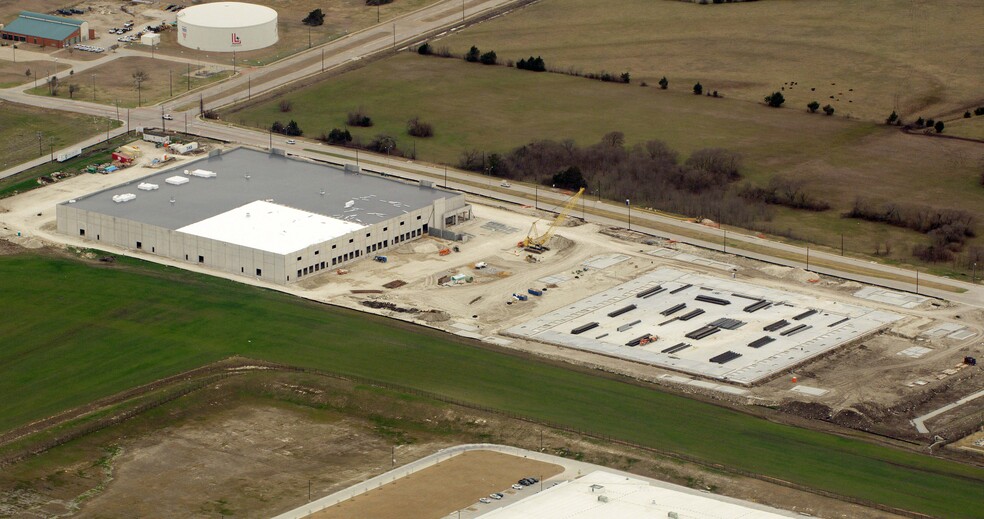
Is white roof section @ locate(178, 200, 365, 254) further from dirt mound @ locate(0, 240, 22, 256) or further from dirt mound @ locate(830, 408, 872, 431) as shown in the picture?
dirt mound @ locate(830, 408, 872, 431)

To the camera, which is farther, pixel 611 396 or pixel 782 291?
pixel 782 291

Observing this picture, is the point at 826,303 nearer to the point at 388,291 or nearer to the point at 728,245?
the point at 728,245

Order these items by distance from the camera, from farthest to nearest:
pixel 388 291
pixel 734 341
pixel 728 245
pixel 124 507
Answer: pixel 728 245 → pixel 388 291 → pixel 734 341 → pixel 124 507

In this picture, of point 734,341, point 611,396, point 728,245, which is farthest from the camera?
point 728,245

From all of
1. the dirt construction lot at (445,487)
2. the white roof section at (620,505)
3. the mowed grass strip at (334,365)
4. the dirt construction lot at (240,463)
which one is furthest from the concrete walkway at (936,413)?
the dirt construction lot at (240,463)

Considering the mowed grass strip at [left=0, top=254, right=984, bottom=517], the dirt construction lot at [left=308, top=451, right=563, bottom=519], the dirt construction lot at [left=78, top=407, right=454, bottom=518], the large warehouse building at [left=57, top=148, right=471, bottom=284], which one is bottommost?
the dirt construction lot at [left=78, top=407, right=454, bottom=518]

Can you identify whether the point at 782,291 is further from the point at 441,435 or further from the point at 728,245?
the point at 441,435

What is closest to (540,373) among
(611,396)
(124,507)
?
(611,396)

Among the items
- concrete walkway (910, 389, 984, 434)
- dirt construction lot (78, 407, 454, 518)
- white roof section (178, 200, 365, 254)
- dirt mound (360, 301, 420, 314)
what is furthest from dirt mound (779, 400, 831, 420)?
white roof section (178, 200, 365, 254)
